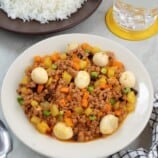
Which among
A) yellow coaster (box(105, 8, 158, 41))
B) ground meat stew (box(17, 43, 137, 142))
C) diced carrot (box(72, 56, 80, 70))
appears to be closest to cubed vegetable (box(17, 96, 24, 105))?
ground meat stew (box(17, 43, 137, 142))

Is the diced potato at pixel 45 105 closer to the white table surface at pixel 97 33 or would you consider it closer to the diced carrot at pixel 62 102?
the diced carrot at pixel 62 102

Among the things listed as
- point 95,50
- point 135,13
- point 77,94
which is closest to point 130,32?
point 135,13

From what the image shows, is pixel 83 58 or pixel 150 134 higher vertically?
pixel 83 58

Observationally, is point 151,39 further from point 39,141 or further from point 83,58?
point 39,141

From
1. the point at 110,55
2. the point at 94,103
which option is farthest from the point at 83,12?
the point at 94,103

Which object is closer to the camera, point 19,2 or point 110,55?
point 110,55

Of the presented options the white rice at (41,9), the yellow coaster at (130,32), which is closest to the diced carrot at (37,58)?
the white rice at (41,9)

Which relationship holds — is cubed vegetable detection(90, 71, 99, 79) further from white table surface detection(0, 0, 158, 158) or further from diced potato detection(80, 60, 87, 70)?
white table surface detection(0, 0, 158, 158)
